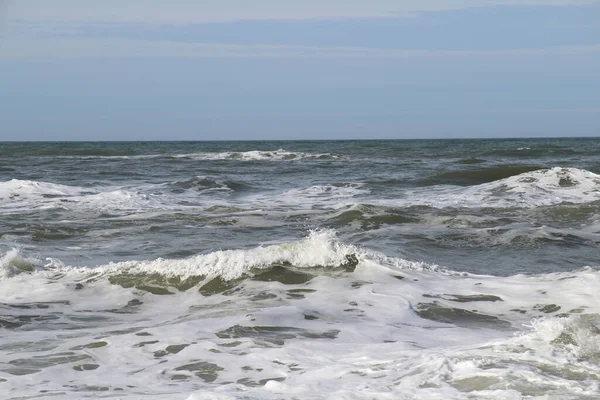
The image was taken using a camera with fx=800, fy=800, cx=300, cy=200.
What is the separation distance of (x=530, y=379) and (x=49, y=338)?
3.27 m

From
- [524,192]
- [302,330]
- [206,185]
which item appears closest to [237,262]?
[302,330]

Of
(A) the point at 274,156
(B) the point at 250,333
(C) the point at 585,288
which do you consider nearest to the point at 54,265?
(B) the point at 250,333

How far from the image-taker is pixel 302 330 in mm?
5715

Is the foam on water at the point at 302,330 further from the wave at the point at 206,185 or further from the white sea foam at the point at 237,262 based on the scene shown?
the wave at the point at 206,185

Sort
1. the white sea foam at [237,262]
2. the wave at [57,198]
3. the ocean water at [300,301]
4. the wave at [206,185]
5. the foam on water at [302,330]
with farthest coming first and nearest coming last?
1. the wave at [206,185]
2. the wave at [57,198]
3. the white sea foam at [237,262]
4. the ocean water at [300,301]
5. the foam on water at [302,330]

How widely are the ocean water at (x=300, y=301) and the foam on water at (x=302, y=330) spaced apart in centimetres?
2

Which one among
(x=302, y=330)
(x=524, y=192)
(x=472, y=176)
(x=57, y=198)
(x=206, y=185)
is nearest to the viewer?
(x=302, y=330)

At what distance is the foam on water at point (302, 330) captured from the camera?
426 centimetres

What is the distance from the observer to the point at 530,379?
4.14 metres

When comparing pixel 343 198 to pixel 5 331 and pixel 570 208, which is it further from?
pixel 5 331

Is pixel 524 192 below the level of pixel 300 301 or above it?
above

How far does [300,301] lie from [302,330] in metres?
1.14

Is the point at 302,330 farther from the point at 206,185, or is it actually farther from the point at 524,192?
the point at 206,185

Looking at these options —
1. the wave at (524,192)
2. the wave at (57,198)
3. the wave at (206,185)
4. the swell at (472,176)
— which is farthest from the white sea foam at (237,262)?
the swell at (472,176)
